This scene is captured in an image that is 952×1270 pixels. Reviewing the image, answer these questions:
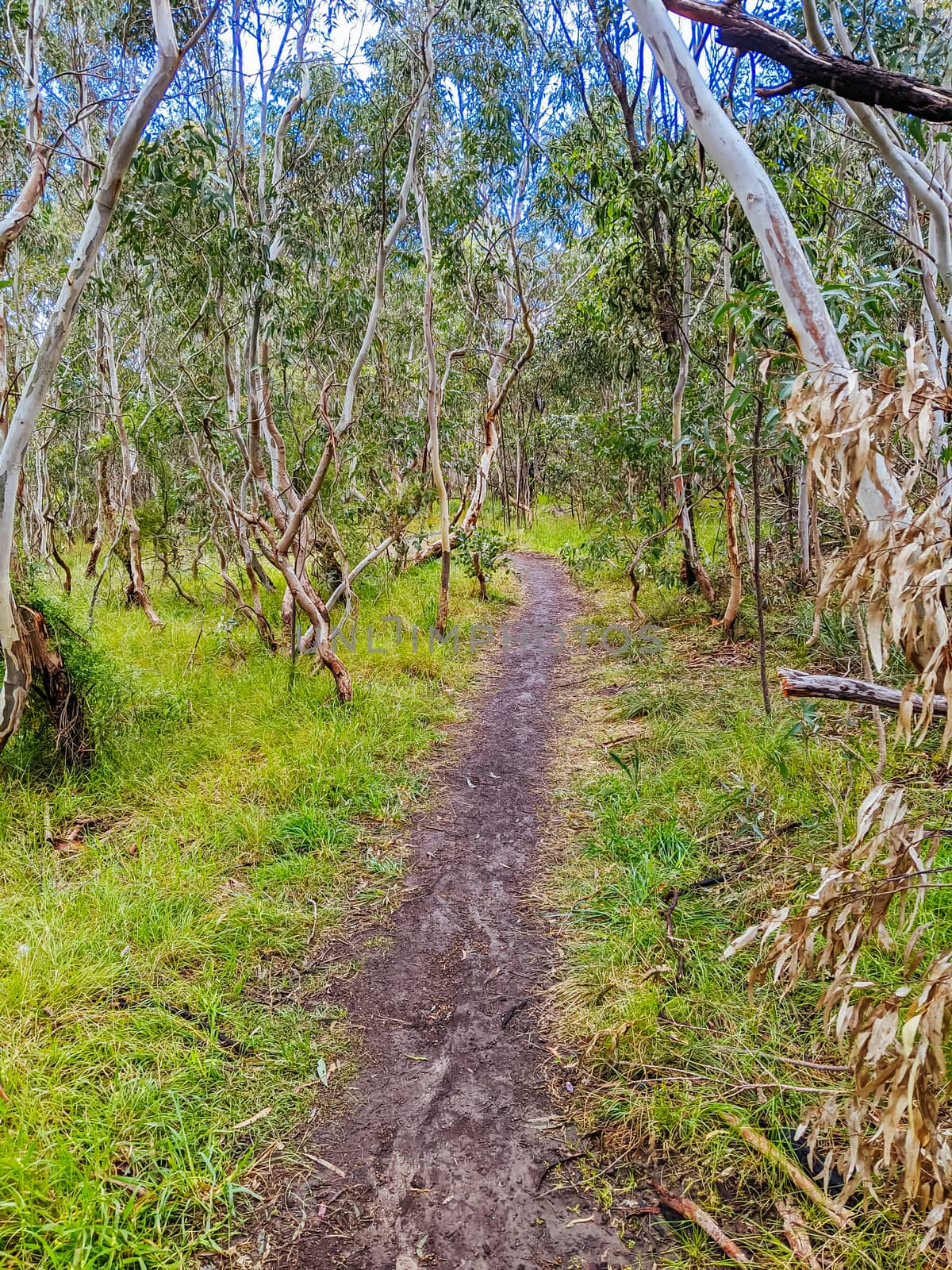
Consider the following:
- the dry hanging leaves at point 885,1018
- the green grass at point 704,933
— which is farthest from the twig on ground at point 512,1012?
the dry hanging leaves at point 885,1018

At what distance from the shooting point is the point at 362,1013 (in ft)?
9.35

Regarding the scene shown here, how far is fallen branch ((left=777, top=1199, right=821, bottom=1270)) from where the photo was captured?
1.73 meters

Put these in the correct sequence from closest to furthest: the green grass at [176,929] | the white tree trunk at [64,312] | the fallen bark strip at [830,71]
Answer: the fallen bark strip at [830,71] < the green grass at [176,929] < the white tree trunk at [64,312]

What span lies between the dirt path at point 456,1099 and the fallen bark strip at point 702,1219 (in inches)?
7.2

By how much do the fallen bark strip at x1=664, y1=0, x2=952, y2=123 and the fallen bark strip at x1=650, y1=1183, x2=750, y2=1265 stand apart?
275 centimetres

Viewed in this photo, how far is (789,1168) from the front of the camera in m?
1.94

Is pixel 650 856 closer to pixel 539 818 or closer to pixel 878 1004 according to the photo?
pixel 539 818

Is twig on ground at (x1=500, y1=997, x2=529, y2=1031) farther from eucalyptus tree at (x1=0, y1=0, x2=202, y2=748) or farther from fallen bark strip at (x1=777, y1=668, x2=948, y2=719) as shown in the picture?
eucalyptus tree at (x1=0, y1=0, x2=202, y2=748)

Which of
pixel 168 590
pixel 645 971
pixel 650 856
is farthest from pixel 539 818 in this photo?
pixel 168 590

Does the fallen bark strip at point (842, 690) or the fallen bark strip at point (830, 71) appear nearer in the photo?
the fallen bark strip at point (830, 71)

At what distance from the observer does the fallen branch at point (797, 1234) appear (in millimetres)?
1732

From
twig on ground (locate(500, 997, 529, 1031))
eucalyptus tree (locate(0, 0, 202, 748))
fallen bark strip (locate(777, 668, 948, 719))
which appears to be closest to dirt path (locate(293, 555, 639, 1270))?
twig on ground (locate(500, 997, 529, 1031))

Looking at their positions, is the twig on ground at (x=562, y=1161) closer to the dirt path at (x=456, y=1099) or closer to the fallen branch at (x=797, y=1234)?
the dirt path at (x=456, y=1099)

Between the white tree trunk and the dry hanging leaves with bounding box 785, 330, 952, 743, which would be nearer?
the dry hanging leaves with bounding box 785, 330, 952, 743
